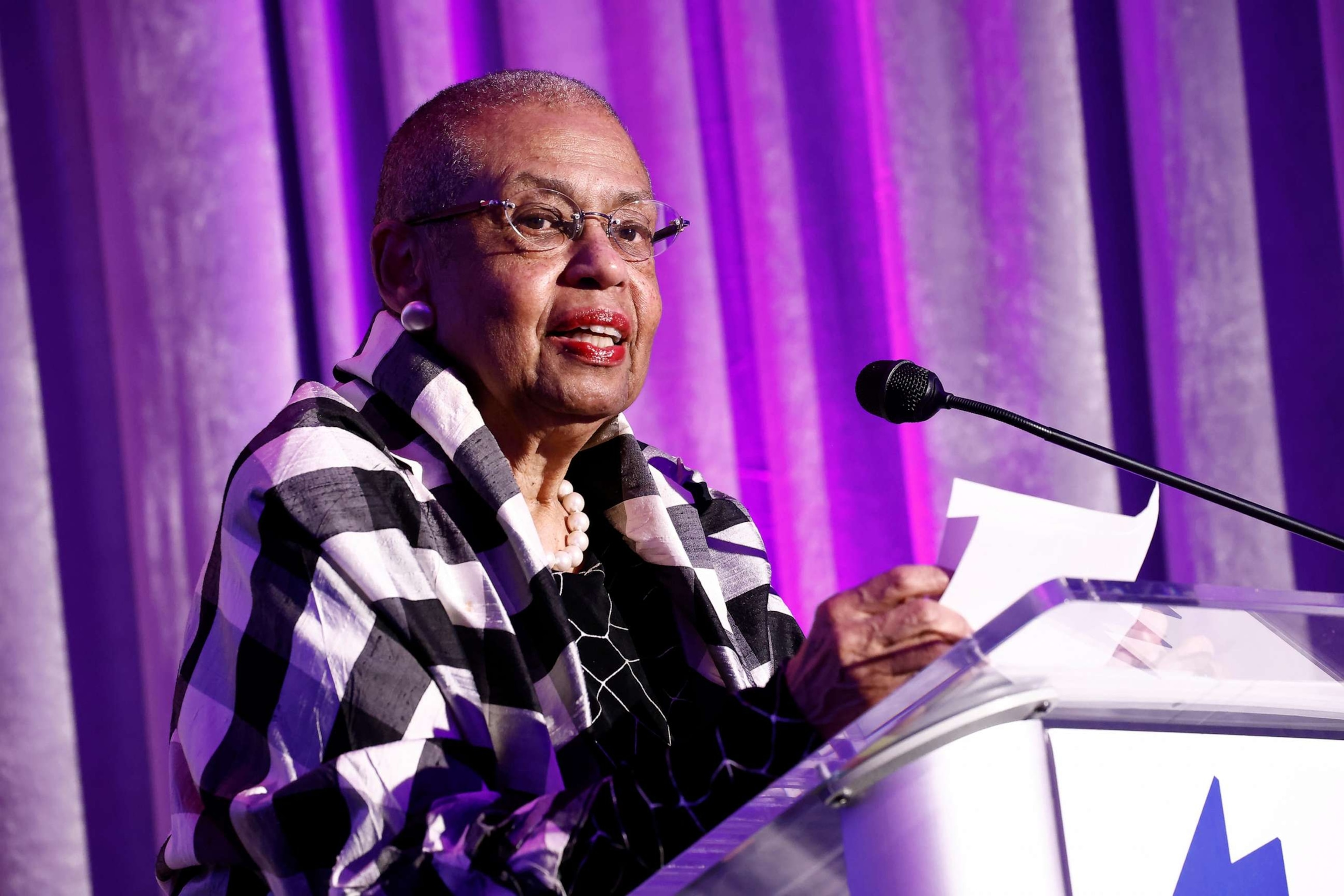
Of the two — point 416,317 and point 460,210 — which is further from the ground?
point 460,210

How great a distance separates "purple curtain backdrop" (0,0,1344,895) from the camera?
1955 mm

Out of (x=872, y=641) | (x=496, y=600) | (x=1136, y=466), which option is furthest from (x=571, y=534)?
(x=872, y=641)

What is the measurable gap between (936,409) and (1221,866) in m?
0.51

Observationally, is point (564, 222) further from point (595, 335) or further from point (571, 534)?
point (571, 534)

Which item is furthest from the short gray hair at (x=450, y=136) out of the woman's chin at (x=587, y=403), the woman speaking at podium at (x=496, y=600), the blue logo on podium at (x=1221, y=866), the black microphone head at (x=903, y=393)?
the blue logo on podium at (x=1221, y=866)

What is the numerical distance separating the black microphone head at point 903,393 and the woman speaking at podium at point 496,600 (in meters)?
0.31

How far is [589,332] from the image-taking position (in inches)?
54.1

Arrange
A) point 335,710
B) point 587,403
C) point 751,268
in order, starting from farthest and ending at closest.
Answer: point 751,268
point 587,403
point 335,710

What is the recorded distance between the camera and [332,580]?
1030mm

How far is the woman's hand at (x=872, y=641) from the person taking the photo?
746 mm

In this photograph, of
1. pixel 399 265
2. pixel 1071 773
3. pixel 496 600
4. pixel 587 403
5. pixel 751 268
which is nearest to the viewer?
pixel 1071 773

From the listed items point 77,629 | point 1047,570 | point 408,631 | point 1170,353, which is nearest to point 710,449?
point 1170,353

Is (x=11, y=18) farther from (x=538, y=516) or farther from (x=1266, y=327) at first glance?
(x=1266, y=327)

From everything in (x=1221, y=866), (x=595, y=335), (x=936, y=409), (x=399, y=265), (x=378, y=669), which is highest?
(x=399, y=265)
